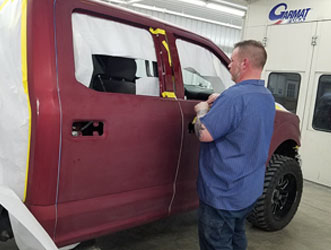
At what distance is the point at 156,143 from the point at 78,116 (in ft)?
2.08

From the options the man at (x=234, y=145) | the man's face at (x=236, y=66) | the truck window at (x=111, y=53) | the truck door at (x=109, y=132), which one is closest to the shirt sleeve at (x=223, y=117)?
the man at (x=234, y=145)

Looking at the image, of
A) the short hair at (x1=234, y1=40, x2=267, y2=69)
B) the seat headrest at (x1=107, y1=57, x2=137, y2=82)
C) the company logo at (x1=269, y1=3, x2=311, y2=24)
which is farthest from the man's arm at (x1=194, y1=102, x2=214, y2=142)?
the company logo at (x1=269, y1=3, x2=311, y2=24)

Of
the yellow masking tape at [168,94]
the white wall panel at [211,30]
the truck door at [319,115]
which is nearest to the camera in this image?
the yellow masking tape at [168,94]

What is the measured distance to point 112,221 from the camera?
83.0 inches

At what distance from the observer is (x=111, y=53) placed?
2.15m

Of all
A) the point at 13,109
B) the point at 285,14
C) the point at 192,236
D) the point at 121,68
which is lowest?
the point at 192,236

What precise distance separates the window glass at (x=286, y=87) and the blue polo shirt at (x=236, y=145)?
415 cm

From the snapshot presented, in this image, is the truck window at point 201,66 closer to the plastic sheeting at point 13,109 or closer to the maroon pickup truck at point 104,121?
the maroon pickup truck at point 104,121

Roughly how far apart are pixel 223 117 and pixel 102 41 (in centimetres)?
Answer: 92

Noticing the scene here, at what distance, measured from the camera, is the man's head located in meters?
2.01

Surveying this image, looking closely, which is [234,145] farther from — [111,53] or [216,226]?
[111,53]

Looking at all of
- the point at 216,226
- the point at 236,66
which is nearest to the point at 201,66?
the point at 236,66

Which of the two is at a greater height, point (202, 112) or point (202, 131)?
point (202, 112)

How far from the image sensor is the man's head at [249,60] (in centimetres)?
201
